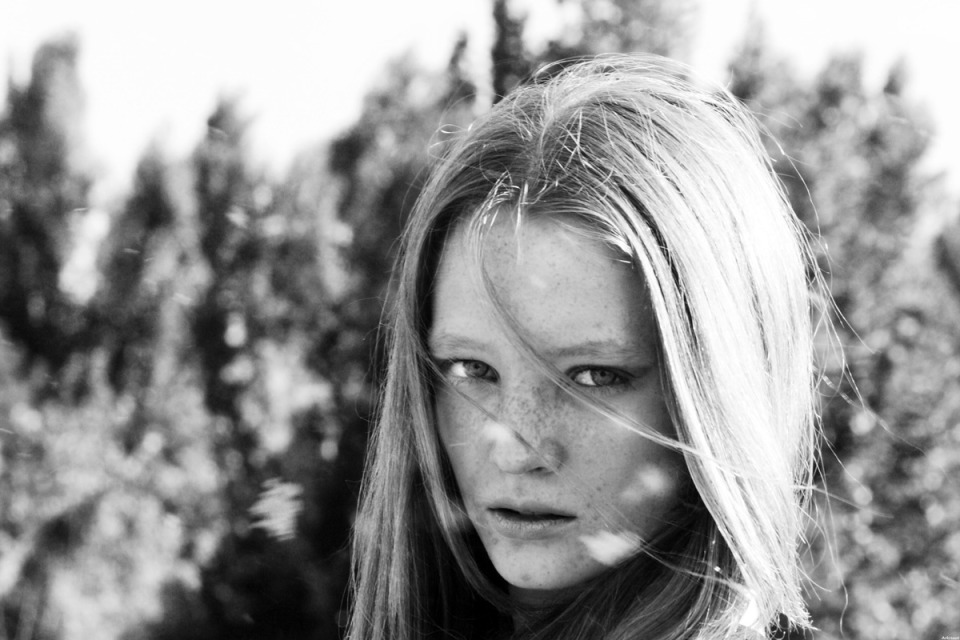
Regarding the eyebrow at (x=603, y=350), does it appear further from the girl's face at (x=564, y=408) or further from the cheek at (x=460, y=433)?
the cheek at (x=460, y=433)

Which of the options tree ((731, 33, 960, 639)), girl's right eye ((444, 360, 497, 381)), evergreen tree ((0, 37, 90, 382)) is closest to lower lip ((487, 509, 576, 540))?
girl's right eye ((444, 360, 497, 381))

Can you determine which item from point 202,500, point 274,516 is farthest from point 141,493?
point 274,516

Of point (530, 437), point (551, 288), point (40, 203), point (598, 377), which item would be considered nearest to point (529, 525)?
point (530, 437)

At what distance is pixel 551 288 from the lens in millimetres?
1307

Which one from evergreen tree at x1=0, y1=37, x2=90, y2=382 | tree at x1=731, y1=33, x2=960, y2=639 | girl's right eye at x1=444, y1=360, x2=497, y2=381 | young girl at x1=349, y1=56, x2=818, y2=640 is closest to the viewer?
young girl at x1=349, y1=56, x2=818, y2=640

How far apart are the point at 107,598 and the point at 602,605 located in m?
3.80

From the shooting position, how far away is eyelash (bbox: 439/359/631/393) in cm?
132

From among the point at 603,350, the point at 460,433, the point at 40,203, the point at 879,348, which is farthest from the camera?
the point at 40,203

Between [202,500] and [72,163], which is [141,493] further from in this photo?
[72,163]

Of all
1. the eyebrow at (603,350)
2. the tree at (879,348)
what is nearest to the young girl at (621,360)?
the eyebrow at (603,350)

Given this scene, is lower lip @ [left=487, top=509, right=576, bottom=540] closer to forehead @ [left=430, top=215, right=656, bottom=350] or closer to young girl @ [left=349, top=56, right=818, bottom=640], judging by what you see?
young girl @ [left=349, top=56, right=818, bottom=640]

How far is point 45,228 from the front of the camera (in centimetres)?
482

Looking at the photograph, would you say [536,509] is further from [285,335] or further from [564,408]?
[285,335]

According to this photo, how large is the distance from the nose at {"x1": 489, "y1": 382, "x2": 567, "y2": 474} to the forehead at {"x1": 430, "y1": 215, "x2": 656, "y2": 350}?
9 cm
